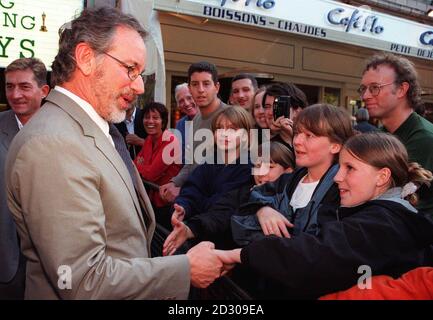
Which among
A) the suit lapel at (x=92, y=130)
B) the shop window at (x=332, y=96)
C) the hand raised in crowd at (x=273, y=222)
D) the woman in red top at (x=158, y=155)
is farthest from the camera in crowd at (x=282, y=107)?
the shop window at (x=332, y=96)

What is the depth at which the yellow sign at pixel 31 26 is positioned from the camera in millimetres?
4992

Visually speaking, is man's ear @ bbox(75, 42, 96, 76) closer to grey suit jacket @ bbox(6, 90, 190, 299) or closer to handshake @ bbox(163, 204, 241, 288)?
grey suit jacket @ bbox(6, 90, 190, 299)

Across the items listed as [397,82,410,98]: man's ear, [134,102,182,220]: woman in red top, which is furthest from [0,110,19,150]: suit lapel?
[397,82,410,98]: man's ear

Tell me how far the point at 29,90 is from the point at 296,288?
9.12 ft

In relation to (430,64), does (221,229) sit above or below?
below

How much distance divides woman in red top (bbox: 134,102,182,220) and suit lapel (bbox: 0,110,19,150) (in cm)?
141

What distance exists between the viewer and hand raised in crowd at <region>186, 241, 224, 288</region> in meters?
1.64

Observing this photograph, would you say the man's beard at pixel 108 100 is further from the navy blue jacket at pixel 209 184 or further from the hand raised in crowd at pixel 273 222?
the navy blue jacket at pixel 209 184

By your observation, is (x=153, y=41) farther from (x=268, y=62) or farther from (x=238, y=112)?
(x=268, y=62)

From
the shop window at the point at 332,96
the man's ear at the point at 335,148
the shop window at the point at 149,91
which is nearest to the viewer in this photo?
the man's ear at the point at 335,148

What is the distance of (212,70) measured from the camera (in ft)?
13.6

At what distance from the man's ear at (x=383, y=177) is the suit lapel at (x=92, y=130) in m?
1.08
